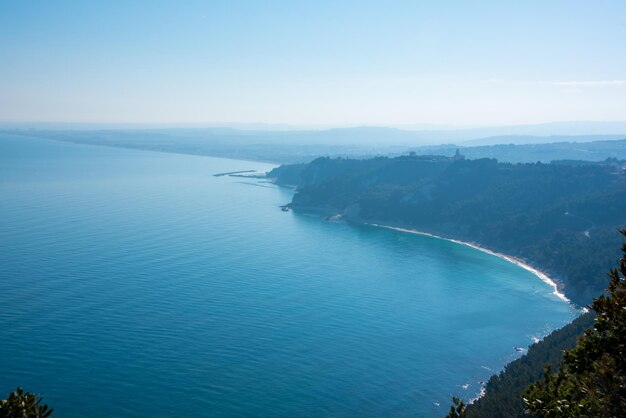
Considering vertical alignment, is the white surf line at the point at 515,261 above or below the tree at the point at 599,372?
below

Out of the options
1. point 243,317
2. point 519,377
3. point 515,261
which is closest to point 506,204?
point 515,261

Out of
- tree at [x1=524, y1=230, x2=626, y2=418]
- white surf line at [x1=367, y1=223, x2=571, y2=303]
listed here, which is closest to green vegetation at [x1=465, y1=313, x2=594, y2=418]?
white surf line at [x1=367, y1=223, x2=571, y2=303]

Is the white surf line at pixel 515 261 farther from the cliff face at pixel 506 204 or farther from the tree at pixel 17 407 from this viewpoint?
the tree at pixel 17 407

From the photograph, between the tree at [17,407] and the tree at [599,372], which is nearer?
the tree at [17,407]

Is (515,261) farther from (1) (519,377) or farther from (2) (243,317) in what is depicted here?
(2) (243,317)

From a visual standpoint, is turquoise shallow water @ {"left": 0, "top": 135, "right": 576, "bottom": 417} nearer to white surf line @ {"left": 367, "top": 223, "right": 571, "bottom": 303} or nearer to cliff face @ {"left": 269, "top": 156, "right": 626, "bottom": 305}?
white surf line @ {"left": 367, "top": 223, "right": 571, "bottom": 303}

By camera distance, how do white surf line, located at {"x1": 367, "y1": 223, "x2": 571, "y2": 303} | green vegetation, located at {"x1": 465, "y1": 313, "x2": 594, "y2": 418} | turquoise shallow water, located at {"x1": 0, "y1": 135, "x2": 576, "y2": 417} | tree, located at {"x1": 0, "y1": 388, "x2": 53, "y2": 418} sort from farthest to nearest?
white surf line, located at {"x1": 367, "y1": 223, "x2": 571, "y2": 303}, turquoise shallow water, located at {"x1": 0, "y1": 135, "x2": 576, "y2": 417}, green vegetation, located at {"x1": 465, "y1": 313, "x2": 594, "y2": 418}, tree, located at {"x1": 0, "y1": 388, "x2": 53, "y2": 418}

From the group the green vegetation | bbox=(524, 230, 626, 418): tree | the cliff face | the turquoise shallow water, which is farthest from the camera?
the cliff face

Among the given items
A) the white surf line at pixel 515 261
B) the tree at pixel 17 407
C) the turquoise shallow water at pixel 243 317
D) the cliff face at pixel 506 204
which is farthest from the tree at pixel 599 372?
the white surf line at pixel 515 261
